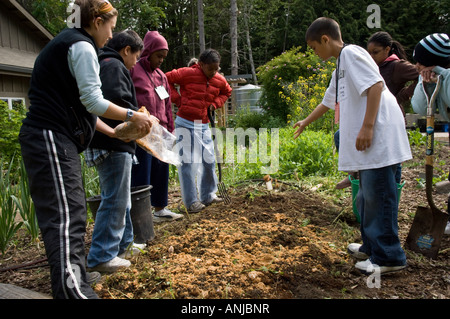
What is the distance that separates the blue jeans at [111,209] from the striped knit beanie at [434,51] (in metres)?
2.30

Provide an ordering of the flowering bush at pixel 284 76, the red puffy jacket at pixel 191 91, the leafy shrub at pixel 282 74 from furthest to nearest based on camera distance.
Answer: the leafy shrub at pixel 282 74, the flowering bush at pixel 284 76, the red puffy jacket at pixel 191 91

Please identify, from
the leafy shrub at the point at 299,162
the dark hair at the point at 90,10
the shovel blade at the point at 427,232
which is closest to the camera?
the dark hair at the point at 90,10

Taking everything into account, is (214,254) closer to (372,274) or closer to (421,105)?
(372,274)

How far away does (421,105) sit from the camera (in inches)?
111

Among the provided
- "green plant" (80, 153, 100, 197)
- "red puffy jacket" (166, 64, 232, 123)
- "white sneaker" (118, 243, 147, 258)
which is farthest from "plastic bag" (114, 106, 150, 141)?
"red puffy jacket" (166, 64, 232, 123)

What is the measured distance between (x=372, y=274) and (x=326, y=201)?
1725 millimetres

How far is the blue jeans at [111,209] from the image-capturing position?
2.44 meters

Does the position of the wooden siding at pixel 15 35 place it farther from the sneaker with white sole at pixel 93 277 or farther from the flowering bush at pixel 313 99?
the sneaker with white sole at pixel 93 277

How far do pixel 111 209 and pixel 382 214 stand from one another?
5.89ft

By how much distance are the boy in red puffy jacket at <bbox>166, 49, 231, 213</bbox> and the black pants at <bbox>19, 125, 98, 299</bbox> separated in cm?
210

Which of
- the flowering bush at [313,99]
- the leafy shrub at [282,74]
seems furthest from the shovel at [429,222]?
the leafy shrub at [282,74]
